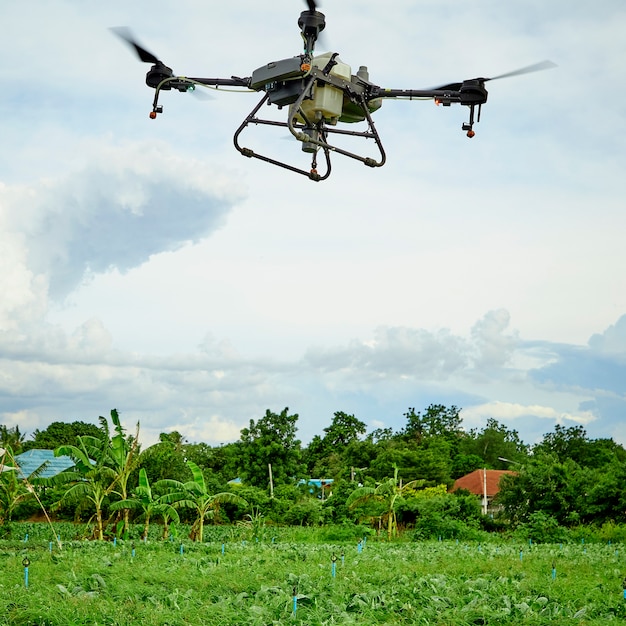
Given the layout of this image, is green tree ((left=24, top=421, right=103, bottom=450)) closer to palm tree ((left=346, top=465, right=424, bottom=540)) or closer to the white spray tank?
palm tree ((left=346, top=465, right=424, bottom=540))

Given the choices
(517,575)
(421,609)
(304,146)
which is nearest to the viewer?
(304,146)

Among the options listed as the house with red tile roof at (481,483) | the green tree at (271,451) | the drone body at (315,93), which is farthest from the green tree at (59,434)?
the drone body at (315,93)

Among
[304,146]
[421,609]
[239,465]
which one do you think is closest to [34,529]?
[239,465]

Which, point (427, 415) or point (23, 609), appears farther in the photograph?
point (427, 415)

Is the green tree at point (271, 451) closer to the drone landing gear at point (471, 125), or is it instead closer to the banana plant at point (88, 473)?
the banana plant at point (88, 473)

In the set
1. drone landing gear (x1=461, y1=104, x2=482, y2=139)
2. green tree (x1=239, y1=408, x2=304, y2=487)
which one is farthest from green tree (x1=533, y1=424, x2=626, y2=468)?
drone landing gear (x1=461, y1=104, x2=482, y2=139)

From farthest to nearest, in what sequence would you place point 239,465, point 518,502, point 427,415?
point 427,415 → point 239,465 → point 518,502

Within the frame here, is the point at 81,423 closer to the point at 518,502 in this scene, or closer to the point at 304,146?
the point at 518,502
